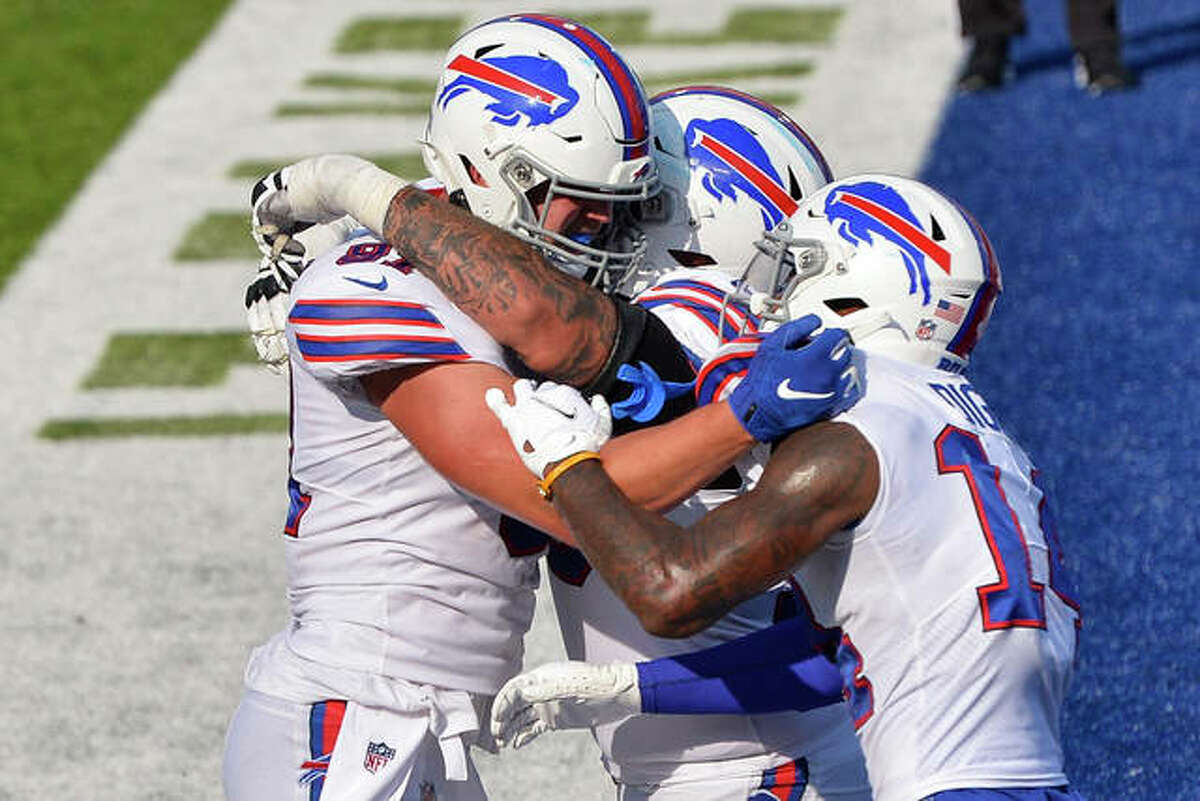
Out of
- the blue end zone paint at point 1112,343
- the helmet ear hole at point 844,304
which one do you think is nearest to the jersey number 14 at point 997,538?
the helmet ear hole at point 844,304

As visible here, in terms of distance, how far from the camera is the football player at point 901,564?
3613 millimetres

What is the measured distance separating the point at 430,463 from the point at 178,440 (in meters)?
4.37

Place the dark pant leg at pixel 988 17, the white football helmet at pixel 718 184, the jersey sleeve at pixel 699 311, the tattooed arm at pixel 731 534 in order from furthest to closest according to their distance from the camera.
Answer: the dark pant leg at pixel 988 17 → the white football helmet at pixel 718 184 → the jersey sleeve at pixel 699 311 → the tattooed arm at pixel 731 534

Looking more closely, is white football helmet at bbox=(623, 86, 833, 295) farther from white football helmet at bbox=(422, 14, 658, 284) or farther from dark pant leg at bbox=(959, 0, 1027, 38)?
dark pant leg at bbox=(959, 0, 1027, 38)

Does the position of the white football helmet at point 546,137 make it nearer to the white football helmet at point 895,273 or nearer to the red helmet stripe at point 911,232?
the white football helmet at point 895,273

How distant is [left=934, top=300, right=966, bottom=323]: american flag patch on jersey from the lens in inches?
156

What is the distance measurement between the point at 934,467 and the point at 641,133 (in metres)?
1.05

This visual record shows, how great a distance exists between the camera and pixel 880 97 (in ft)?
37.7

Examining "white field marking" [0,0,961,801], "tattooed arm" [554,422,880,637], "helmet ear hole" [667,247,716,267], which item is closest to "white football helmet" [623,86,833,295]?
"helmet ear hole" [667,247,716,267]

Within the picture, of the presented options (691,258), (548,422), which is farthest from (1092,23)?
(548,422)

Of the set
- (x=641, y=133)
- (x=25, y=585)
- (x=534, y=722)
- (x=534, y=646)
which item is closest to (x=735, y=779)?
(x=534, y=722)

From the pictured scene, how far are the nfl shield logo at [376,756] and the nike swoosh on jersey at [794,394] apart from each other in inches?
42.5

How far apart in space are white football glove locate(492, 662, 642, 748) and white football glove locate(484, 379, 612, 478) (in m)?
0.56

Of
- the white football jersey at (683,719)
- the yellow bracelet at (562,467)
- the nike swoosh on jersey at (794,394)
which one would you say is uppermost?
the nike swoosh on jersey at (794,394)
